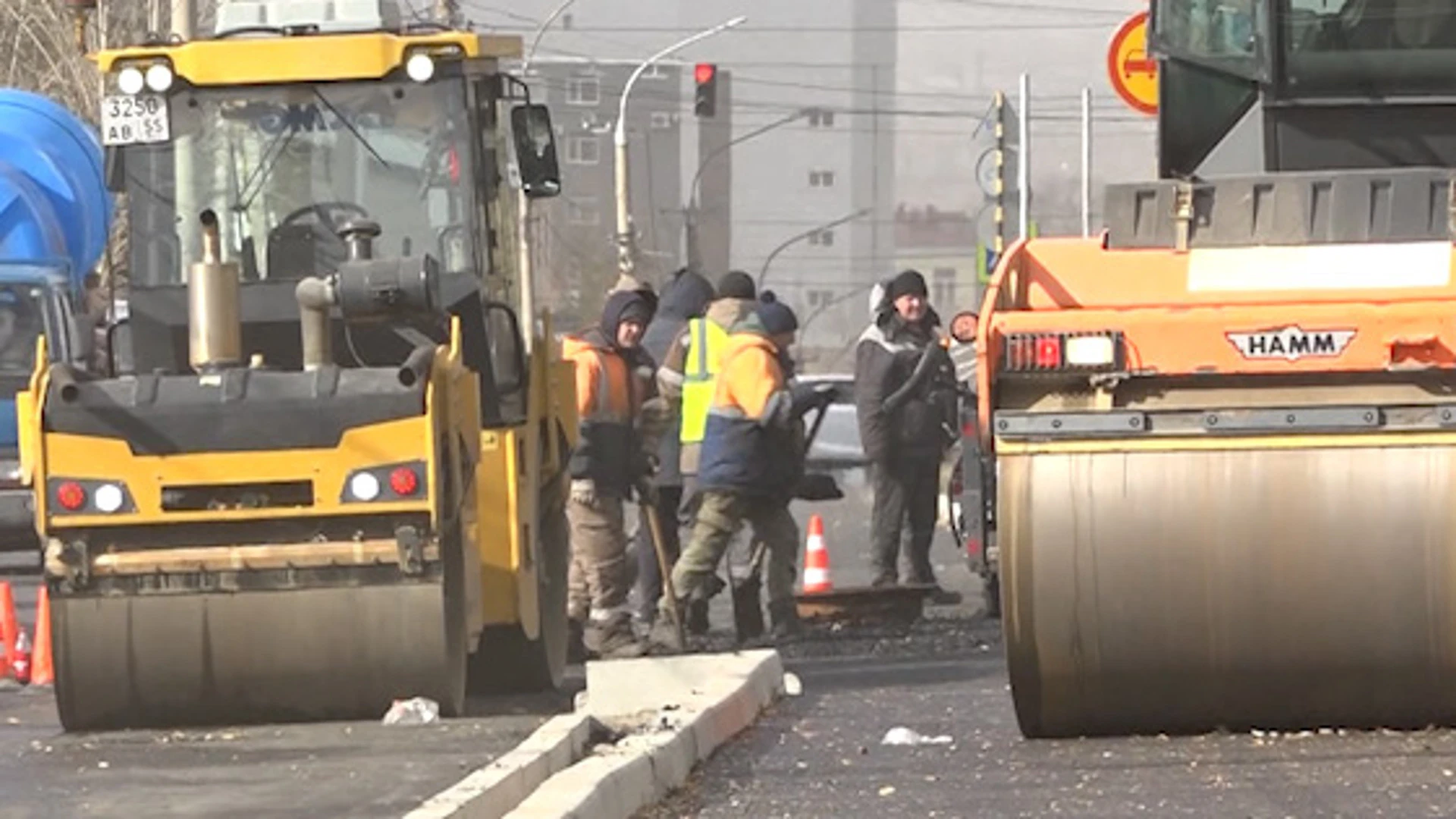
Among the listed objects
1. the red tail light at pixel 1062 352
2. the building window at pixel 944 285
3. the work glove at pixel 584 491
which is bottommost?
the building window at pixel 944 285

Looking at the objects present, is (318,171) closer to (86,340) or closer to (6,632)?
(86,340)

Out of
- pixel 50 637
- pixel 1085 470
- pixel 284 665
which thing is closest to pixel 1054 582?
pixel 1085 470

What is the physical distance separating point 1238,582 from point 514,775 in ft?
7.35

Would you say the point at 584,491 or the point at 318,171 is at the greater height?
the point at 318,171

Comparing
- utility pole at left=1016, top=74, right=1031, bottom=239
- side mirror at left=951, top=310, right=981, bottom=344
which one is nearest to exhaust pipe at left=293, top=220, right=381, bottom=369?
side mirror at left=951, top=310, right=981, bottom=344

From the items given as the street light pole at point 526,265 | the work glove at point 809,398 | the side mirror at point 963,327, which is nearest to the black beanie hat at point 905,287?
the work glove at point 809,398

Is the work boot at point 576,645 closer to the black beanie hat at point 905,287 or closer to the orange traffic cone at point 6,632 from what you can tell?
the orange traffic cone at point 6,632

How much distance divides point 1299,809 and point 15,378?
15.8 m

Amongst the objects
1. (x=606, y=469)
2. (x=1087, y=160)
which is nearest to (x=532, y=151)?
(x=606, y=469)

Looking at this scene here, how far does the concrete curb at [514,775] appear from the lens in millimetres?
8633

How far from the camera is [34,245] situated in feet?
74.4

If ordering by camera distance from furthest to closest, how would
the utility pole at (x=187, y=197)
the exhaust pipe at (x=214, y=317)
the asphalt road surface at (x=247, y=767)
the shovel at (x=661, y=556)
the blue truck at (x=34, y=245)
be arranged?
1. the blue truck at (x=34, y=245)
2. the shovel at (x=661, y=556)
3. the utility pole at (x=187, y=197)
4. the exhaust pipe at (x=214, y=317)
5. the asphalt road surface at (x=247, y=767)

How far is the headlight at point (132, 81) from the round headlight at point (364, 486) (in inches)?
91.8

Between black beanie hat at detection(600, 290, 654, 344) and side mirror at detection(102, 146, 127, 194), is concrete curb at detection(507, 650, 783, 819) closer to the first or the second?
side mirror at detection(102, 146, 127, 194)
